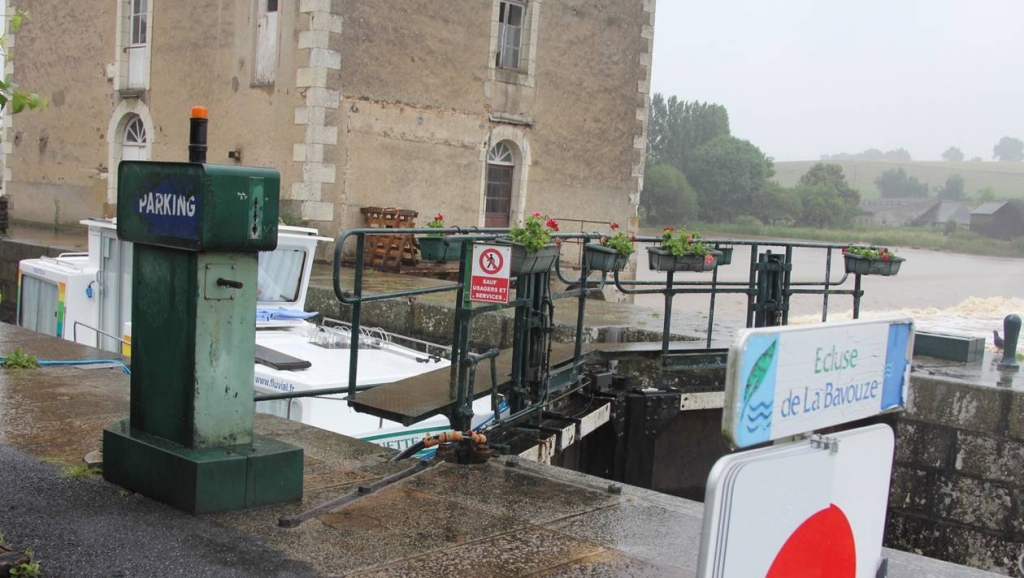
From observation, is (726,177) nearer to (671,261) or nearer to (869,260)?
(869,260)

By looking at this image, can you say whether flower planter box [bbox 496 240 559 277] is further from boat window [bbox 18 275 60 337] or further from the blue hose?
boat window [bbox 18 275 60 337]

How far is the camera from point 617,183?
2217 centimetres

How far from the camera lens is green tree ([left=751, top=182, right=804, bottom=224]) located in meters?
75.8

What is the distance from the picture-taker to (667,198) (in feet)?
256

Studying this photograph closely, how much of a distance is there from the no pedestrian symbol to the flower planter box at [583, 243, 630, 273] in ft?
4.84

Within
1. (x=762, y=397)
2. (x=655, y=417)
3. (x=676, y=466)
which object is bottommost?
(x=676, y=466)

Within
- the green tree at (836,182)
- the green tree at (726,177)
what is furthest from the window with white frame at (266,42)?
the green tree at (836,182)

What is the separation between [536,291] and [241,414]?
9.25 ft

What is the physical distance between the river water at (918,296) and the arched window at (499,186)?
3.99 m

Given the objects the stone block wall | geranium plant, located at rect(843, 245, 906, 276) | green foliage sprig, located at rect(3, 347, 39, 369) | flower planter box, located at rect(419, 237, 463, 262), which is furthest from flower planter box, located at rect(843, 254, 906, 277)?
green foliage sprig, located at rect(3, 347, 39, 369)

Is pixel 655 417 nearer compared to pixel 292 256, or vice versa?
pixel 655 417

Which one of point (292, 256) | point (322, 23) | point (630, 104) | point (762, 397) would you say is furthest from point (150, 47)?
point (762, 397)

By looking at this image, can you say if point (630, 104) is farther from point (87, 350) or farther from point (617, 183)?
point (87, 350)

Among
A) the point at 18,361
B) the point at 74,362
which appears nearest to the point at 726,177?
the point at 74,362
